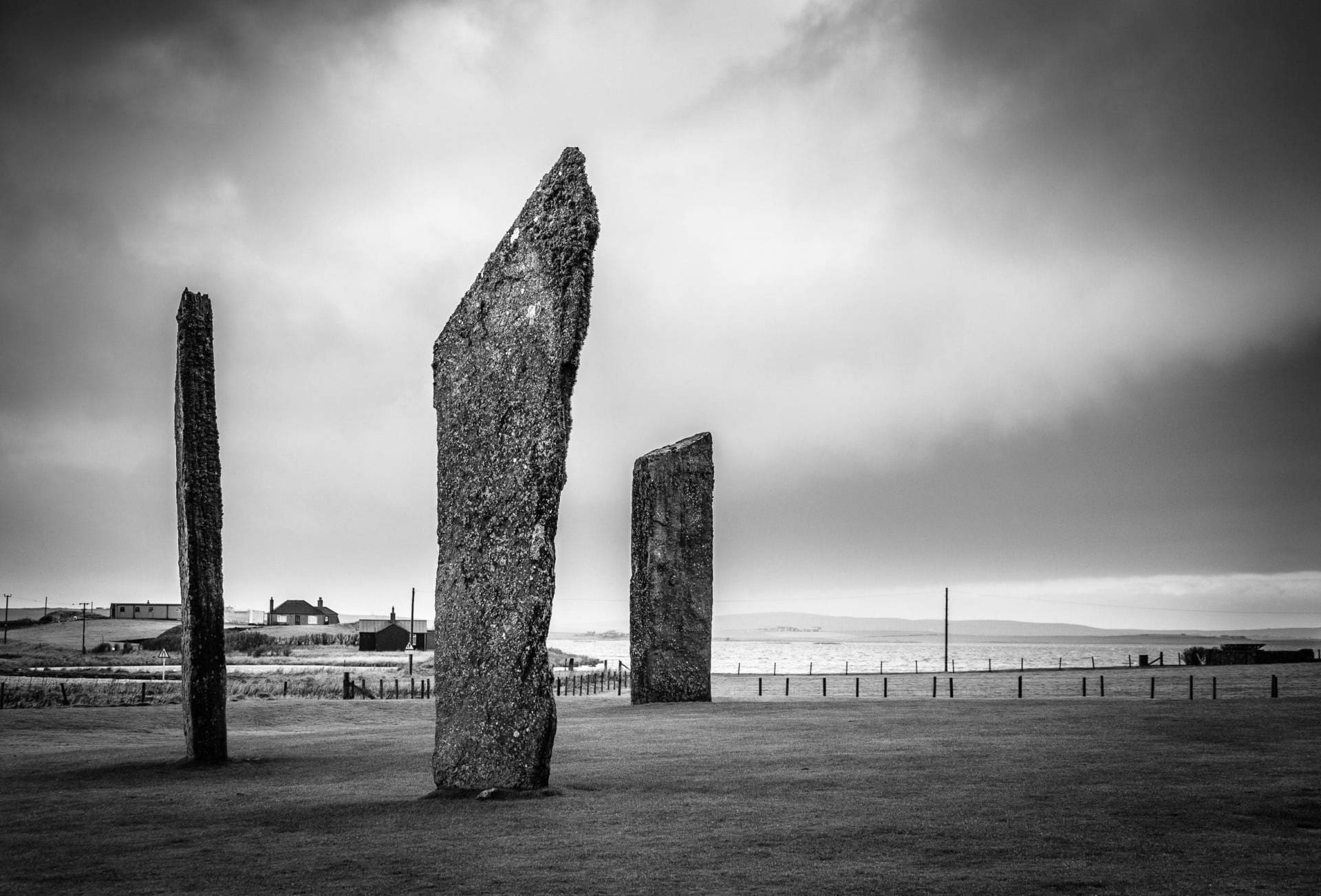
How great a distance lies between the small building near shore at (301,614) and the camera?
5315 inches

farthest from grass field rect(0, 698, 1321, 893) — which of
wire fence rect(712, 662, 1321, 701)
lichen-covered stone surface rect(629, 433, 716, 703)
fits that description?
wire fence rect(712, 662, 1321, 701)

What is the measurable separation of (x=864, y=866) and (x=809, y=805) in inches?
113

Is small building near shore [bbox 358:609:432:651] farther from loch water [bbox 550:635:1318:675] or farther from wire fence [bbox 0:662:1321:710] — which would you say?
wire fence [bbox 0:662:1321:710]

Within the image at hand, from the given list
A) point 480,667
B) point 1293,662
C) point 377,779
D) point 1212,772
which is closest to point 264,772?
point 377,779

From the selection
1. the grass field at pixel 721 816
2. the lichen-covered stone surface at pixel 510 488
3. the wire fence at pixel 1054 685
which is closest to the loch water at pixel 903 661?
the wire fence at pixel 1054 685

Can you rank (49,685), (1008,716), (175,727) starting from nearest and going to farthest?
(1008,716), (175,727), (49,685)

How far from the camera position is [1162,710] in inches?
870

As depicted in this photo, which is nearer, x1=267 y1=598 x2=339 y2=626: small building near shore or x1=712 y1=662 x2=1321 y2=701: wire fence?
x1=712 y1=662 x2=1321 y2=701: wire fence

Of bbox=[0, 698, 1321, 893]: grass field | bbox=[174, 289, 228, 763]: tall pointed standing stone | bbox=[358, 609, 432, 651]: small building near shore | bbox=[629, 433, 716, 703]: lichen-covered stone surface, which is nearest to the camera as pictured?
bbox=[0, 698, 1321, 893]: grass field

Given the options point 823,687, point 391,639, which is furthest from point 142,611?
point 823,687

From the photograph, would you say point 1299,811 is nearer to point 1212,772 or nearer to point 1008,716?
point 1212,772

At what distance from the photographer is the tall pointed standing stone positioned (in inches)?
605

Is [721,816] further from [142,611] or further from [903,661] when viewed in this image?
[142,611]

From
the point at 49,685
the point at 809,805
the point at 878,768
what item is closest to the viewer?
the point at 809,805
